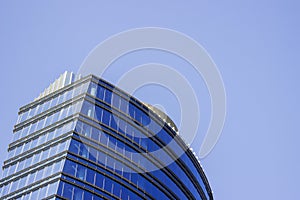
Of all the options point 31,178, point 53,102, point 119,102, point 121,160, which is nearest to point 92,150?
point 121,160

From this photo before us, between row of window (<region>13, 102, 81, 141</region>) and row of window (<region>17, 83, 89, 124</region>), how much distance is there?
4.99ft

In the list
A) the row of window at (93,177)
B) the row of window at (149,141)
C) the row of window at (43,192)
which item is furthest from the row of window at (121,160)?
the row of window at (43,192)

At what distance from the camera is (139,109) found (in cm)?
8438

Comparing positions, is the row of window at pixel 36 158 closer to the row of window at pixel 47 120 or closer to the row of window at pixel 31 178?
the row of window at pixel 31 178

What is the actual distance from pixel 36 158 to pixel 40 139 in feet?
9.09

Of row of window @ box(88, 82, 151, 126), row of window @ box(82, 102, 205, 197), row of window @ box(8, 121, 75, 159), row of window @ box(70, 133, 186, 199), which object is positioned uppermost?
row of window @ box(88, 82, 151, 126)

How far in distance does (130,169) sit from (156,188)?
4415mm

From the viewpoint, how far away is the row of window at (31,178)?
73.9m

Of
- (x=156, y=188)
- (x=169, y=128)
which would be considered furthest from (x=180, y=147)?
(x=156, y=188)

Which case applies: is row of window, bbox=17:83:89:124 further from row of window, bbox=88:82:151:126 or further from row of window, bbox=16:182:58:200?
row of window, bbox=16:182:58:200

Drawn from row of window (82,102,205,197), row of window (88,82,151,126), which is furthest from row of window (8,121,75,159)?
row of window (88,82,151,126)

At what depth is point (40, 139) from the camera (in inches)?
3140

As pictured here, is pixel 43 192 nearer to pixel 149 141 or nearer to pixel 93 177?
pixel 93 177

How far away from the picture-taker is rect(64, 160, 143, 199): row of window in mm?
73375
